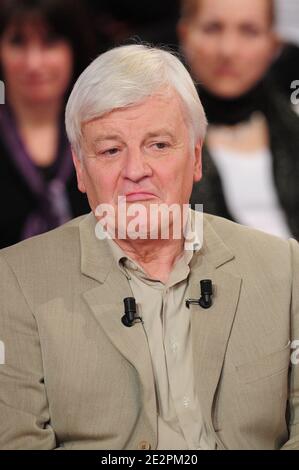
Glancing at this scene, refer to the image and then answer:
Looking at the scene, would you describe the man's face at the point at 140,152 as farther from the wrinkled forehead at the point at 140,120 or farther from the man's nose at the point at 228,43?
the man's nose at the point at 228,43

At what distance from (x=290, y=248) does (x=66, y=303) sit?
2.13 ft

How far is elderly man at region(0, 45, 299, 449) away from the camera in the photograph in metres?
2.06

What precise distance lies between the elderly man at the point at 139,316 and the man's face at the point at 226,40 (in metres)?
1.97

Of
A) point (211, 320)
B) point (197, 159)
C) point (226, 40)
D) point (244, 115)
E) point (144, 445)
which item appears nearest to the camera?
point (144, 445)

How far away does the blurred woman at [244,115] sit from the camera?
4090 mm

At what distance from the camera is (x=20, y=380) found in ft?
6.80

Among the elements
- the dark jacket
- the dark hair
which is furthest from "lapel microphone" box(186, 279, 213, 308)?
the dark hair

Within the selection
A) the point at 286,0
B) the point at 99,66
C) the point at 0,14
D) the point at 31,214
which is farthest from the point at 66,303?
the point at 286,0

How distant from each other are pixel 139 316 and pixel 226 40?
2340 mm

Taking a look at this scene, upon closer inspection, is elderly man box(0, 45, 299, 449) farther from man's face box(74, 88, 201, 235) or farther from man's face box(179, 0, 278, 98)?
man's face box(179, 0, 278, 98)

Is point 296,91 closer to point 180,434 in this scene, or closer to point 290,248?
point 290,248

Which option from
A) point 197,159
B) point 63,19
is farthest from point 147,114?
point 63,19

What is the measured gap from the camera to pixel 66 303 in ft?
6.99

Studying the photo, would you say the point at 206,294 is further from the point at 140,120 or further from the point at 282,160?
the point at 282,160
